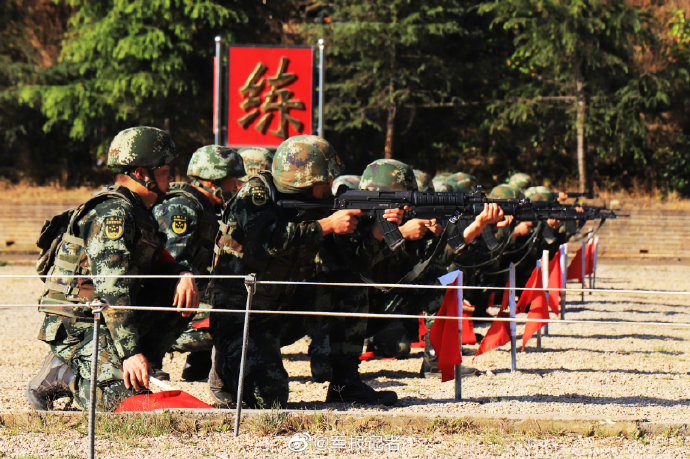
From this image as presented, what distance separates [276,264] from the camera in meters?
6.86

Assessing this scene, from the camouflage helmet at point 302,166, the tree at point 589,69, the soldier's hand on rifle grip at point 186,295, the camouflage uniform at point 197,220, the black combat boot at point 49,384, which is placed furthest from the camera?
the tree at point 589,69

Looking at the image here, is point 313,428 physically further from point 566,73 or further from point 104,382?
point 566,73

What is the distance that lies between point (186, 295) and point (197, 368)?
2.74 metres

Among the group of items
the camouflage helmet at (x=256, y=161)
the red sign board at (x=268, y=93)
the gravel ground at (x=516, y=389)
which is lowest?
the gravel ground at (x=516, y=389)

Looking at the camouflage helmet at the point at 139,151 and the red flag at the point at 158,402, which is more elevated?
the camouflage helmet at the point at 139,151

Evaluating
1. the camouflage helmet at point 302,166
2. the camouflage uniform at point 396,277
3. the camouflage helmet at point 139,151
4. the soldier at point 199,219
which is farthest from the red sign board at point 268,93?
the camouflage helmet at point 139,151

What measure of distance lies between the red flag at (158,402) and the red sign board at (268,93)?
12.1m

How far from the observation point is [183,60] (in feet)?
82.6

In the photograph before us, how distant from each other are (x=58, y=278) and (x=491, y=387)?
3710 mm

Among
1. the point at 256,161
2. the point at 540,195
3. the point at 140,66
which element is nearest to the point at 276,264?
the point at 256,161

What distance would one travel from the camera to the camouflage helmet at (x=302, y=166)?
22.0ft

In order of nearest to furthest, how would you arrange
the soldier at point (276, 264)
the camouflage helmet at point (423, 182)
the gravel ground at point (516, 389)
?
the gravel ground at point (516, 389), the soldier at point (276, 264), the camouflage helmet at point (423, 182)

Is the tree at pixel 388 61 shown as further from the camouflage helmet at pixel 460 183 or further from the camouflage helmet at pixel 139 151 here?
the camouflage helmet at pixel 139 151

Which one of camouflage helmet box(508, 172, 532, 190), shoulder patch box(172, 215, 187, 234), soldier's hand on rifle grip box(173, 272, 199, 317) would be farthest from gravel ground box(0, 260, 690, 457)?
camouflage helmet box(508, 172, 532, 190)
